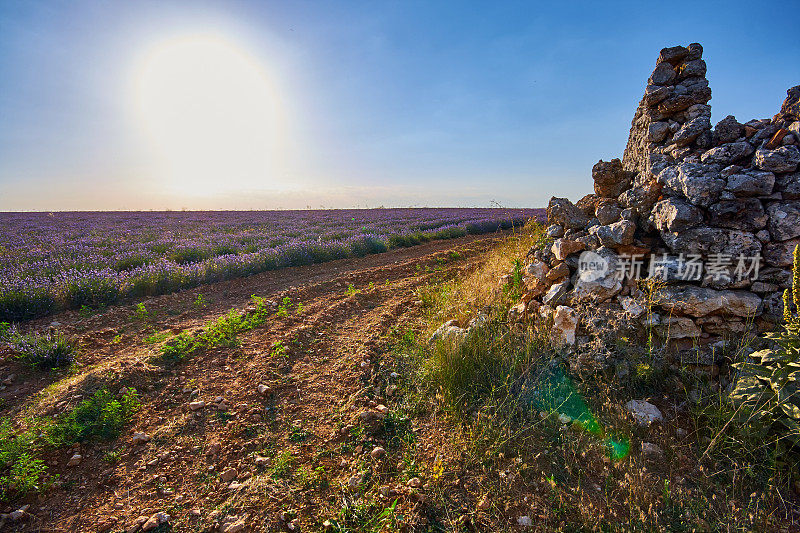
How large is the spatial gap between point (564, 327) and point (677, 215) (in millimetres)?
1632

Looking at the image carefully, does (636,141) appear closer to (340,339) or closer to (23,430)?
(340,339)

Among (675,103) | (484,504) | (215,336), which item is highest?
(675,103)

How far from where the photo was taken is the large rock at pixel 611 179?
4.94 m

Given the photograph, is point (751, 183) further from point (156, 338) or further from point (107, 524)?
point (156, 338)

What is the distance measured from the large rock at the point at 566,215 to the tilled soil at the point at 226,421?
2758mm

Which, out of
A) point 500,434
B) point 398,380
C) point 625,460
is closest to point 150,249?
point 398,380

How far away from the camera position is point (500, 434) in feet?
9.70

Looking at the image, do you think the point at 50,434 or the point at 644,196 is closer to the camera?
the point at 50,434

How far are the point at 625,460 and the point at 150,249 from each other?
1472 cm

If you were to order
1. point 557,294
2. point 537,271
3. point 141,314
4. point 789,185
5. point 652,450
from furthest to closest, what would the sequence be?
point 141,314 → point 537,271 → point 557,294 → point 789,185 → point 652,450

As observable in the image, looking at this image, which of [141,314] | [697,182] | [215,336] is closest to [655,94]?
[697,182]

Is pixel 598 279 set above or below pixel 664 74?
below

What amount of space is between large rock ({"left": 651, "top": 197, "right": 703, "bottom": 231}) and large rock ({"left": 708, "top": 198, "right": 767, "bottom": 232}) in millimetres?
147

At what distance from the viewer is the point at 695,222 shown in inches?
141
